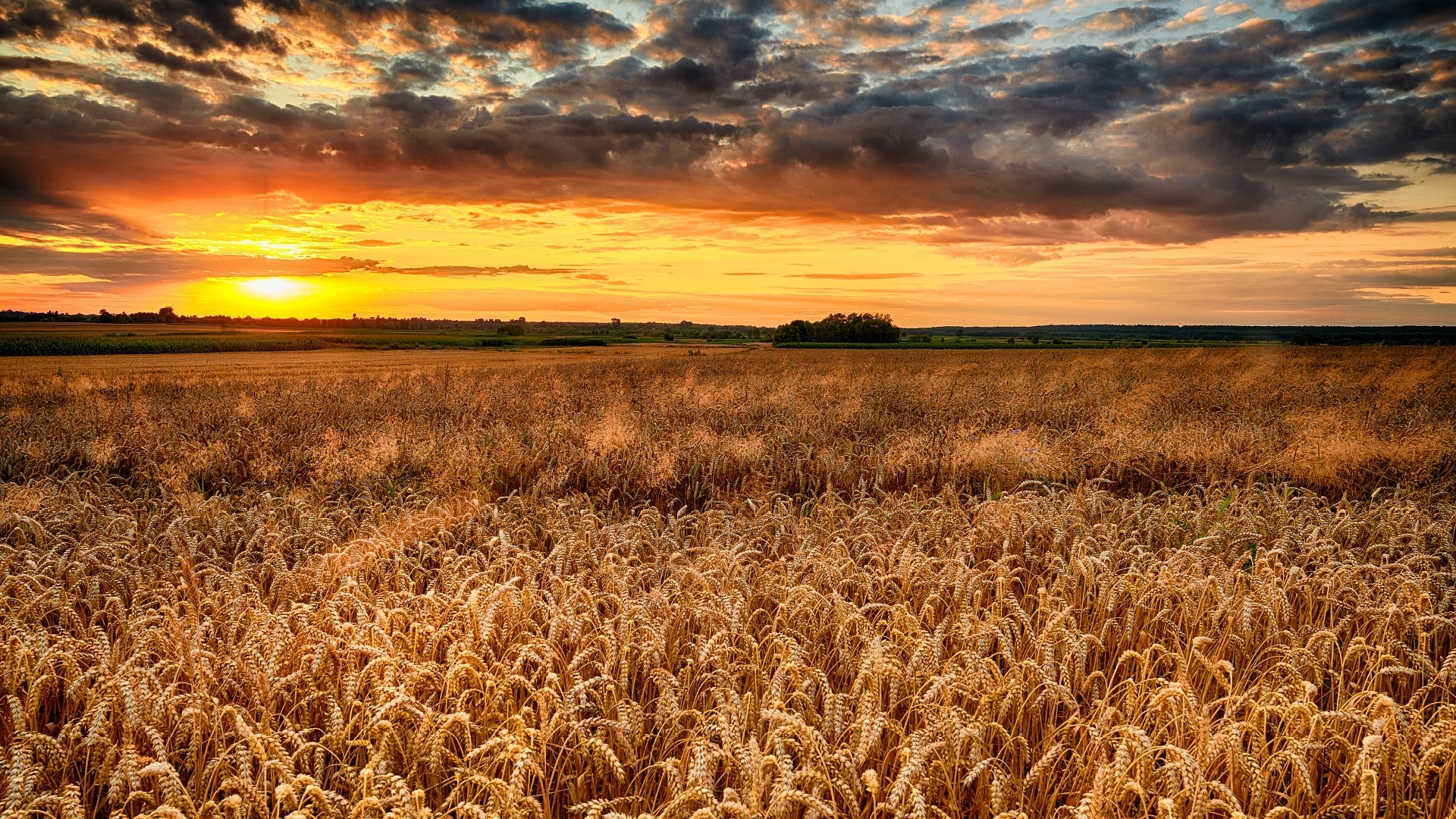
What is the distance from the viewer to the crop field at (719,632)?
2465 millimetres

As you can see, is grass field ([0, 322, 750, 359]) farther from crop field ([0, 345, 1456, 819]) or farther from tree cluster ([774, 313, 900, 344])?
crop field ([0, 345, 1456, 819])

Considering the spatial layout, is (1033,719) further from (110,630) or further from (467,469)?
(467,469)

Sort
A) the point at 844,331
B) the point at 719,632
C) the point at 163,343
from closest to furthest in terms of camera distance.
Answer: the point at 719,632, the point at 163,343, the point at 844,331

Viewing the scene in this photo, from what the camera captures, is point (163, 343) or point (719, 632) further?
point (163, 343)

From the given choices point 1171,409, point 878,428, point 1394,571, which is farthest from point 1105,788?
point 1171,409

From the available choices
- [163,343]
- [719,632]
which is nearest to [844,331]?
[163,343]

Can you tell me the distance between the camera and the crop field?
246cm

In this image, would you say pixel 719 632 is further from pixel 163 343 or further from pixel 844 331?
pixel 844 331

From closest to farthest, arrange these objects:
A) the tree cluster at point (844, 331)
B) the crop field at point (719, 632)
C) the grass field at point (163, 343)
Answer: the crop field at point (719, 632)
the grass field at point (163, 343)
the tree cluster at point (844, 331)

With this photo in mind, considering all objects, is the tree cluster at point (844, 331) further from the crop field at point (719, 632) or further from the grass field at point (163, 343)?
the crop field at point (719, 632)

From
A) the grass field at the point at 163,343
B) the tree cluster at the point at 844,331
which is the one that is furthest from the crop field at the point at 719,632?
the tree cluster at the point at 844,331

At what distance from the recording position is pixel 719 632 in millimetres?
3287

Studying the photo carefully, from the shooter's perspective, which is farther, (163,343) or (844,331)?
(844,331)

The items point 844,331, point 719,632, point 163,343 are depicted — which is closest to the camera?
point 719,632
